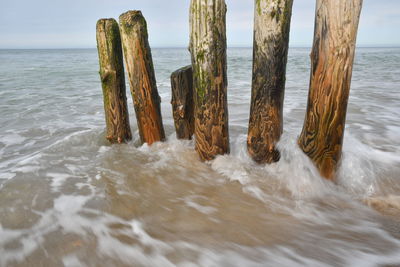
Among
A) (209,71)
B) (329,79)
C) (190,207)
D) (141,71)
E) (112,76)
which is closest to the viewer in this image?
(329,79)

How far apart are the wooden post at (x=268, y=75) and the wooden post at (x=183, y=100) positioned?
82 cm

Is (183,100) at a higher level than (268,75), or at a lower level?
lower

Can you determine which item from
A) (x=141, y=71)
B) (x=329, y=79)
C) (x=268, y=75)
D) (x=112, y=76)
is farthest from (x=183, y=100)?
(x=329, y=79)

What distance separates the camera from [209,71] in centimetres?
280

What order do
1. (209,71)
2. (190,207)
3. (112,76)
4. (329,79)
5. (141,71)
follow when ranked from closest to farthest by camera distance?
(329,79)
(190,207)
(209,71)
(141,71)
(112,76)

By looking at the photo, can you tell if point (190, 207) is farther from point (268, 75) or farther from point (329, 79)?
point (329, 79)

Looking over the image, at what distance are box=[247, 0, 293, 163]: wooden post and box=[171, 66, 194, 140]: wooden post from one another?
0.82 metres

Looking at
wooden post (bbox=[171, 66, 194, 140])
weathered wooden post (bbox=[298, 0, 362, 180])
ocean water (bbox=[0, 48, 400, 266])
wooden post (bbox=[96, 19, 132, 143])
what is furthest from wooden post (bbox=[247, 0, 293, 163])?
wooden post (bbox=[96, 19, 132, 143])

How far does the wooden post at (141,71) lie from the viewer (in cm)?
316

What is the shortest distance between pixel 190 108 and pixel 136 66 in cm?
78

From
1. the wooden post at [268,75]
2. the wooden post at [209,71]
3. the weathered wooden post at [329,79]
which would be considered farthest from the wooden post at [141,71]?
the weathered wooden post at [329,79]

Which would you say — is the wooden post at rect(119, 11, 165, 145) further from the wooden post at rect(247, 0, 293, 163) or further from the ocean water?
the wooden post at rect(247, 0, 293, 163)

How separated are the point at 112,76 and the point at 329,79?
8.14 feet

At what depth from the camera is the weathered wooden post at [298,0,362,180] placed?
2209mm
